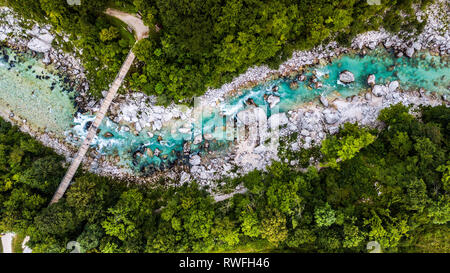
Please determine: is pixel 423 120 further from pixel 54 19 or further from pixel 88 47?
pixel 54 19

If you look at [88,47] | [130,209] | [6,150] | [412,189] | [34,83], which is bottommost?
[130,209]

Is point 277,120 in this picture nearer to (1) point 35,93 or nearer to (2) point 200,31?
(2) point 200,31

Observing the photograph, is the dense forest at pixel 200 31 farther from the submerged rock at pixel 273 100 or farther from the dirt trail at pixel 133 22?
the submerged rock at pixel 273 100

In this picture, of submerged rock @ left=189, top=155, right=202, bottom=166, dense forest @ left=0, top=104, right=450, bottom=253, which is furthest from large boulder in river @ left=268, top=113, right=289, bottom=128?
submerged rock @ left=189, top=155, right=202, bottom=166

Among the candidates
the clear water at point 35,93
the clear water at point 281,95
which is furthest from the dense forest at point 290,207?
the clear water at point 281,95

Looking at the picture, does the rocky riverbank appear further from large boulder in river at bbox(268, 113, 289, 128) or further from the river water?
the river water

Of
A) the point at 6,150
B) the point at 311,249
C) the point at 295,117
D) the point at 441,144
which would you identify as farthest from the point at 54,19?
the point at 441,144

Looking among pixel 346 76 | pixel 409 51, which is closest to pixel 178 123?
pixel 346 76
